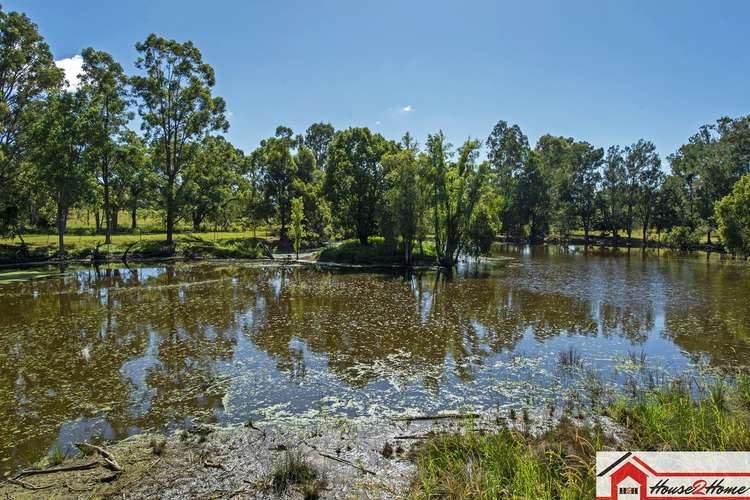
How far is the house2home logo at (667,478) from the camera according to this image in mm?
5098

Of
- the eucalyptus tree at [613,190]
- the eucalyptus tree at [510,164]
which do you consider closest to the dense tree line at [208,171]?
the eucalyptus tree at [613,190]

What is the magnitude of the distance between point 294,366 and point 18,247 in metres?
40.1

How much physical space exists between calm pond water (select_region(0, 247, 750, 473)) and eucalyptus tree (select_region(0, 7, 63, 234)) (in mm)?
15086

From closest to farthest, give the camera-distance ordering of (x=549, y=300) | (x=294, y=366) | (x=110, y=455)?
(x=110, y=455) < (x=294, y=366) < (x=549, y=300)

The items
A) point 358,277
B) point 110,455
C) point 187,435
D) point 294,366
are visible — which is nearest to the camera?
point 110,455

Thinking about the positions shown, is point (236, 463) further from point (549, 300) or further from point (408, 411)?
point (549, 300)

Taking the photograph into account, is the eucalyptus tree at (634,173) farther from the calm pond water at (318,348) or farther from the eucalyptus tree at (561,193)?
the calm pond water at (318,348)

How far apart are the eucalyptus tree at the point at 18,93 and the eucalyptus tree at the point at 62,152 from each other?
150 cm

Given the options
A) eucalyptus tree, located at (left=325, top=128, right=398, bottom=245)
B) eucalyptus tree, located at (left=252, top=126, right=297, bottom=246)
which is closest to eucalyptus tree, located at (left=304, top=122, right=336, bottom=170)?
eucalyptus tree, located at (left=252, top=126, right=297, bottom=246)

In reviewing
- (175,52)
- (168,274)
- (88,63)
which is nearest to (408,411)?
Result: (168,274)

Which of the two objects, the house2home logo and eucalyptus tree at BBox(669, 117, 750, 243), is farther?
eucalyptus tree at BBox(669, 117, 750, 243)

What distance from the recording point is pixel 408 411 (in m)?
9.70

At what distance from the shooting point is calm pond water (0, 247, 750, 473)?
393 inches

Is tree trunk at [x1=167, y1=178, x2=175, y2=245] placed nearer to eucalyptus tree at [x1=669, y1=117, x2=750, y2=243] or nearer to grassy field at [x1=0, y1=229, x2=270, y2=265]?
grassy field at [x1=0, y1=229, x2=270, y2=265]
